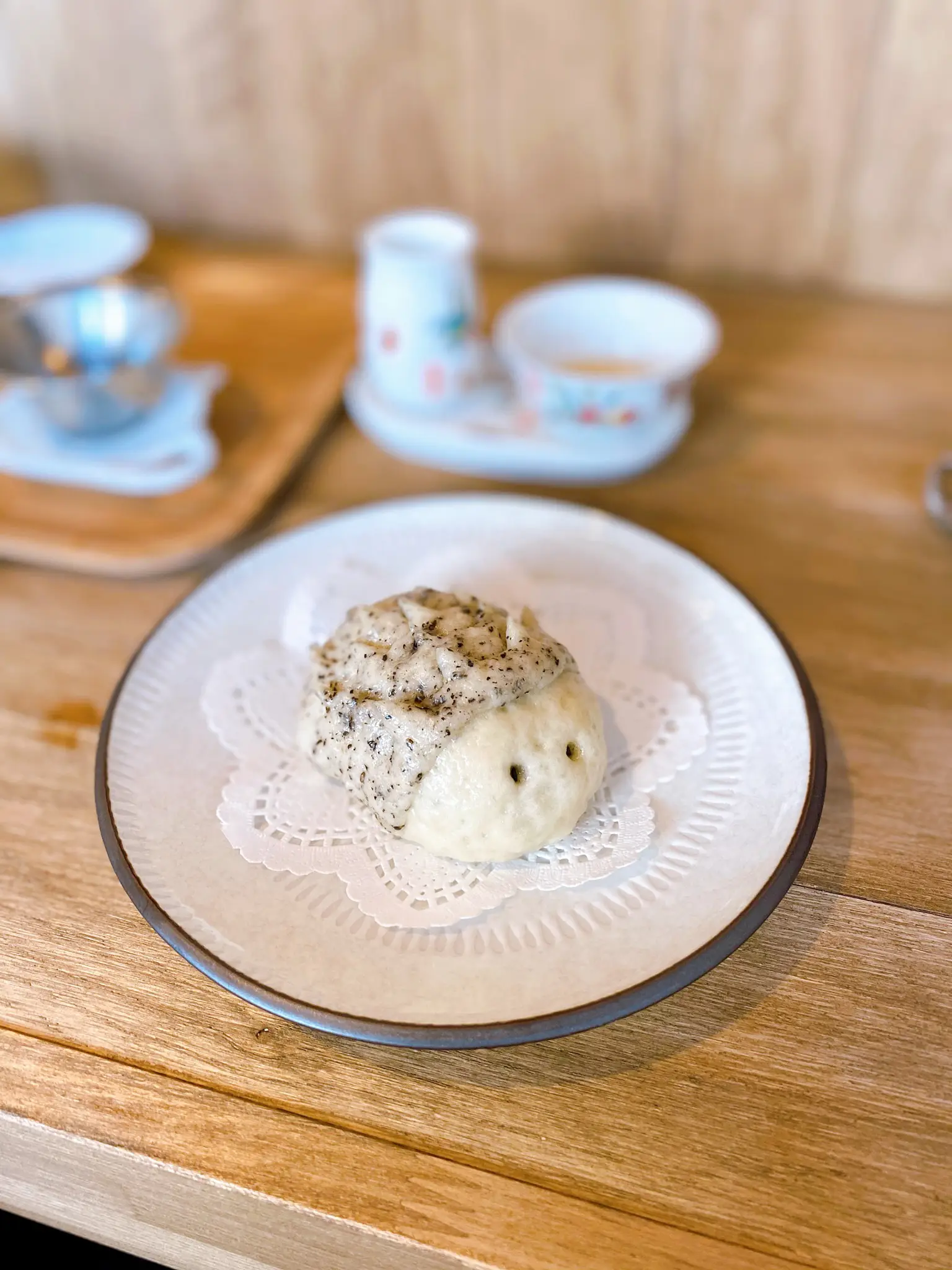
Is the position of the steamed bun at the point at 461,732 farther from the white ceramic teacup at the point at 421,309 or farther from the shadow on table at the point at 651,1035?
the white ceramic teacup at the point at 421,309

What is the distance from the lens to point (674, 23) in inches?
47.1

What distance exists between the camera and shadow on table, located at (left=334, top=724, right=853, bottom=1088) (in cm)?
61

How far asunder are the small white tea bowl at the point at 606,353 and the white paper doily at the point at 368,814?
265 mm

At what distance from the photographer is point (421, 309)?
3.51 ft

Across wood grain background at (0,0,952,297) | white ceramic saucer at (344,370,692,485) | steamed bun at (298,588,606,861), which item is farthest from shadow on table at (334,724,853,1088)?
wood grain background at (0,0,952,297)

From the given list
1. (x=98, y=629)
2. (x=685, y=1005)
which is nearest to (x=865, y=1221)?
(x=685, y=1005)

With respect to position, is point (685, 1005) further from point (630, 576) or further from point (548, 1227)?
point (630, 576)

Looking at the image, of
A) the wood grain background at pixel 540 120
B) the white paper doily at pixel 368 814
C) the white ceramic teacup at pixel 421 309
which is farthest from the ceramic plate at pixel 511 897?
the wood grain background at pixel 540 120

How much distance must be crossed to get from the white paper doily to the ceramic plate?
1 centimetres

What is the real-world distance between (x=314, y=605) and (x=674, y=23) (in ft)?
2.89

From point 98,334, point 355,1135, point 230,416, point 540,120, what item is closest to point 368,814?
point 355,1135

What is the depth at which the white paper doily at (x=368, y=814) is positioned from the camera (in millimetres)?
667

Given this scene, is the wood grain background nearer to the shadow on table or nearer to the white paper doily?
the white paper doily

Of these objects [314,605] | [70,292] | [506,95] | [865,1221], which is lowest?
[865,1221]
